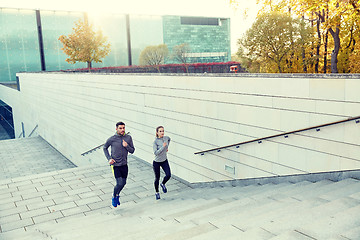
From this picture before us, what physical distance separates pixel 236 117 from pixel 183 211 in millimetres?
2693

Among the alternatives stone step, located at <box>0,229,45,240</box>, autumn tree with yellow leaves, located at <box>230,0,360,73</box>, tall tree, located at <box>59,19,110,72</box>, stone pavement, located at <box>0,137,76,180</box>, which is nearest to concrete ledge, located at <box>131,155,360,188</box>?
stone step, located at <box>0,229,45,240</box>

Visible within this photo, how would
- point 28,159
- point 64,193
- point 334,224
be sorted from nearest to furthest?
point 334,224, point 64,193, point 28,159

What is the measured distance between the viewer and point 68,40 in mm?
28547

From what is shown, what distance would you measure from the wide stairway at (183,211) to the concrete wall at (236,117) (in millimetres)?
447

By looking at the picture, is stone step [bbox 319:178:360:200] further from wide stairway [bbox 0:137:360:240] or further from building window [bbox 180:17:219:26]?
building window [bbox 180:17:219:26]

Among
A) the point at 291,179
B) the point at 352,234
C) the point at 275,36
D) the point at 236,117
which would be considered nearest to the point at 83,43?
the point at 275,36

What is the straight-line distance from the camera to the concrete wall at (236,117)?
595cm

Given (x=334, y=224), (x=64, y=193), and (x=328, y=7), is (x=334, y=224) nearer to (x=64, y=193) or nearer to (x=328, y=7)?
(x=64, y=193)

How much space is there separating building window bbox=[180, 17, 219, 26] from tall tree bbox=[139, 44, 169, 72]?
9128 millimetres

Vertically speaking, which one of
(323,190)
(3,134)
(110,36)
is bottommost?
(3,134)

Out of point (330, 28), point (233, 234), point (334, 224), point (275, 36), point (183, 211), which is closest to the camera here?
point (334, 224)

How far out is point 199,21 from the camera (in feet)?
181

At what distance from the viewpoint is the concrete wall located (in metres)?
5.95

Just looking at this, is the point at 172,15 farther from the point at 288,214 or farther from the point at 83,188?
the point at 288,214
